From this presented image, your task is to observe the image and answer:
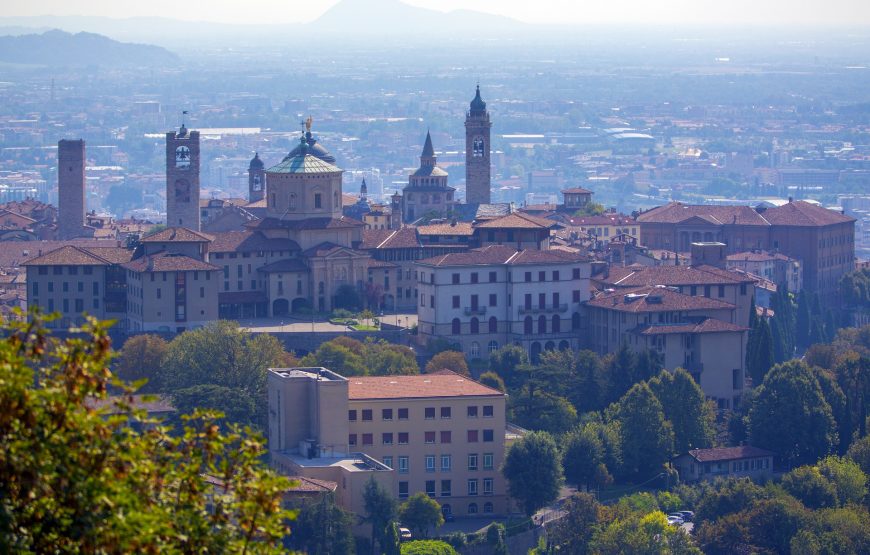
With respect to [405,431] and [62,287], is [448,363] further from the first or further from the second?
[62,287]

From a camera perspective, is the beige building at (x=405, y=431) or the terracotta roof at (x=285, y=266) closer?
the beige building at (x=405, y=431)

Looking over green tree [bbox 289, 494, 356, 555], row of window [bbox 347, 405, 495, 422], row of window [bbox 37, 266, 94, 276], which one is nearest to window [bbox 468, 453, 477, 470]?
row of window [bbox 347, 405, 495, 422]

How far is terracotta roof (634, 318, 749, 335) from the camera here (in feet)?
185

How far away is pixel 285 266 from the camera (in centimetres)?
6288

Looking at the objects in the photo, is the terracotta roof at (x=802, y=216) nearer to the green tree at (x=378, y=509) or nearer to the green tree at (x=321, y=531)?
the green tree at (x=378, y=509)

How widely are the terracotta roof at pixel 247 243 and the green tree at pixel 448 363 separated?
30.4ft

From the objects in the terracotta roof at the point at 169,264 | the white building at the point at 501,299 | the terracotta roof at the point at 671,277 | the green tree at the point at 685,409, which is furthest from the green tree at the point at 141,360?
the terracotta roof at the point at 671,277

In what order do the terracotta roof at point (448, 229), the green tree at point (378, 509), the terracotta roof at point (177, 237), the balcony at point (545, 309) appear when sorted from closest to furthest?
the green tree at point (378, 509) < the balcony at point (545, 309) < the terracotta roof at point (177, 237) < the terracotta roof at point (448, 229)

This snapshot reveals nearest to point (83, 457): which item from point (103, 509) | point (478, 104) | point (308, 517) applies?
point (103, 509)

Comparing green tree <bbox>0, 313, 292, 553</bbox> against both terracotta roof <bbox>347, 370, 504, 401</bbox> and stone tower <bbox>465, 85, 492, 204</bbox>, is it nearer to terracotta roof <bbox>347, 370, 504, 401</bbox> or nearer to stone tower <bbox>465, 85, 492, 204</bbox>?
terracotta roof <bbox>347, 370, 504, 401</bbox>

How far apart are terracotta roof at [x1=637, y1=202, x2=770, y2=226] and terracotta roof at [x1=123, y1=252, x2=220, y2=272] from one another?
92.1 feet

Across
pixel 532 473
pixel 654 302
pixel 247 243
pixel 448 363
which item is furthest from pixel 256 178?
pixel 532 473

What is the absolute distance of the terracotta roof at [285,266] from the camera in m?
62.7

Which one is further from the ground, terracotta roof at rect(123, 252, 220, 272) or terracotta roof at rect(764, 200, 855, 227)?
terracotta roof at rect(123, 252, 220, 272)
